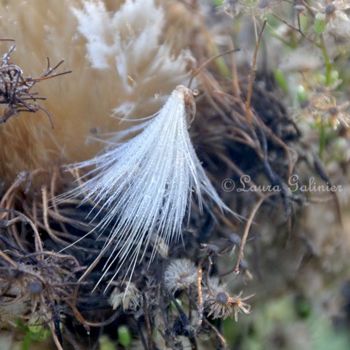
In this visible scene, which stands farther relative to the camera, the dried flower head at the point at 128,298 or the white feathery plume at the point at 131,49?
the white feathery plume at the point at 131,49

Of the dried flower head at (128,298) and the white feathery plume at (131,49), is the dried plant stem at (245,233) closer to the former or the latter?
the dried flower head at (128,298)

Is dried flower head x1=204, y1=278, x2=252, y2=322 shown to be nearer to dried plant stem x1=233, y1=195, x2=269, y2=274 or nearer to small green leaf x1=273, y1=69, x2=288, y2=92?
dried plant stem x1=233, y1=195, x2=269, y2=274

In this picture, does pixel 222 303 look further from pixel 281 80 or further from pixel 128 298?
pixel 281 80

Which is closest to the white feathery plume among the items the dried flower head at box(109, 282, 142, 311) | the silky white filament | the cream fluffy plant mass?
the cream fluffy plant mass

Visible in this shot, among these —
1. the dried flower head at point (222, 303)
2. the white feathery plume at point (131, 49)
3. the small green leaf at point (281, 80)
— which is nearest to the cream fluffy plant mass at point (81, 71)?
the white feathery plume at point (131, 49)

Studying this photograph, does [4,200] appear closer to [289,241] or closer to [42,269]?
[42,269]

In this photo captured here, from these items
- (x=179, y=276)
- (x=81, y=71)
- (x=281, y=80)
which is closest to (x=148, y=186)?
(x=179, y=276)
